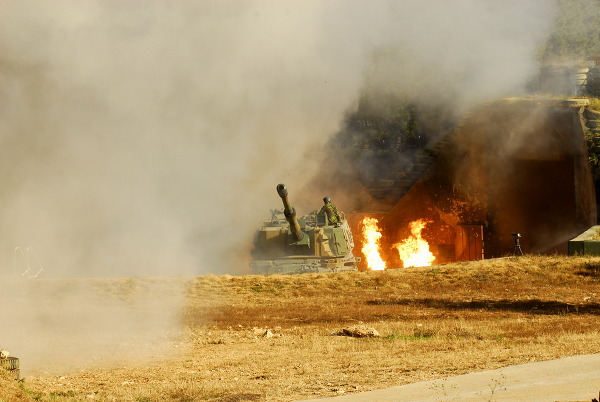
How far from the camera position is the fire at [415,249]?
4328cm

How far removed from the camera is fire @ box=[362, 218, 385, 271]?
42.6 metres

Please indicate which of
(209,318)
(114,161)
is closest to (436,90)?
(209,318)

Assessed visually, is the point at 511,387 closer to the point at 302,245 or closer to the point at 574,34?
the point at 302,245

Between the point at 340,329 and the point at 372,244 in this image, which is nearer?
the point at 340,329

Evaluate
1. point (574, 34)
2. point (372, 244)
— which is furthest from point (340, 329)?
point (574, 34)

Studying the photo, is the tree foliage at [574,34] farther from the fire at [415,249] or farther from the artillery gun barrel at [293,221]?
the artillery gun barrel at [293,221]

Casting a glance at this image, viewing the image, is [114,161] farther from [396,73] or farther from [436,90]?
[436,90]

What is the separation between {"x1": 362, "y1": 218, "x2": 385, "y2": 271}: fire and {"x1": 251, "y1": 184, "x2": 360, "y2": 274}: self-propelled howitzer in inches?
422

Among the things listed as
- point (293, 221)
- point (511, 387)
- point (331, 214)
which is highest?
point (331, 214)

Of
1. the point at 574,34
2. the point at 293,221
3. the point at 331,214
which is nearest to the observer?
the point at 293,221

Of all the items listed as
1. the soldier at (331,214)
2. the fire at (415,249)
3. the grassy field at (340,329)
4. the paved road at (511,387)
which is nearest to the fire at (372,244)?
the fire at (415,249)

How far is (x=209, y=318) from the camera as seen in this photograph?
864 inches

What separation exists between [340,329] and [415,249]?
25440 mm

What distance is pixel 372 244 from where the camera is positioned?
43875mm
